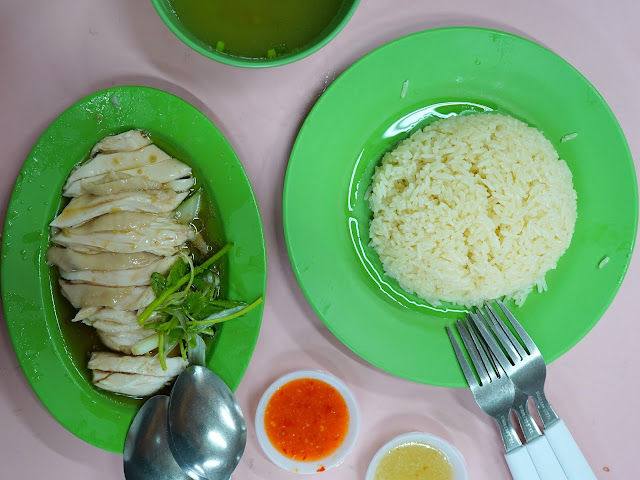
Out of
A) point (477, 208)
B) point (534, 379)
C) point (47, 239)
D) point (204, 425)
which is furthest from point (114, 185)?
point (534, 379)

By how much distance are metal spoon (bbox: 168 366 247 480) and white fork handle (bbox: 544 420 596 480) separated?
105cm

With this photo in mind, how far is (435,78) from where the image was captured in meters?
1.80

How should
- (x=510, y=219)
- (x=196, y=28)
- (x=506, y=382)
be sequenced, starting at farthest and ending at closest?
(x=506, y=382) < (x=510, y=219) < (x=196, y=28)

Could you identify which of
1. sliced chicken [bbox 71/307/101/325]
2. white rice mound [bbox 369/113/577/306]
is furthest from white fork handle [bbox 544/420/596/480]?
sliced chicken [bbox 71/307/101/325]

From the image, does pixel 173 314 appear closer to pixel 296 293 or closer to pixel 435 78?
pixel 296 293

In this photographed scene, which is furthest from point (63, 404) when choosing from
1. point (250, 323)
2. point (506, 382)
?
point (506, 382)

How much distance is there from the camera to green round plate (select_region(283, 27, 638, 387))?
1747mm

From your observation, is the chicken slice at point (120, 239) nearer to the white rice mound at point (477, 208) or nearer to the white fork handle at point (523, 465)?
the white rice mound at point (477, 208)

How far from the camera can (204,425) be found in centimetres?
180

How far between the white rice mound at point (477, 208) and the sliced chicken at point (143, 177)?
2.10 feet

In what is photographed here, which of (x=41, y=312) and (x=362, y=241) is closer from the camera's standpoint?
(x=41, y=312)

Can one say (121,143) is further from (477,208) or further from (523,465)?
(523,465)

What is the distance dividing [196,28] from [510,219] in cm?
108

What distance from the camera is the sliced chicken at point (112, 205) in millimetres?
1729
